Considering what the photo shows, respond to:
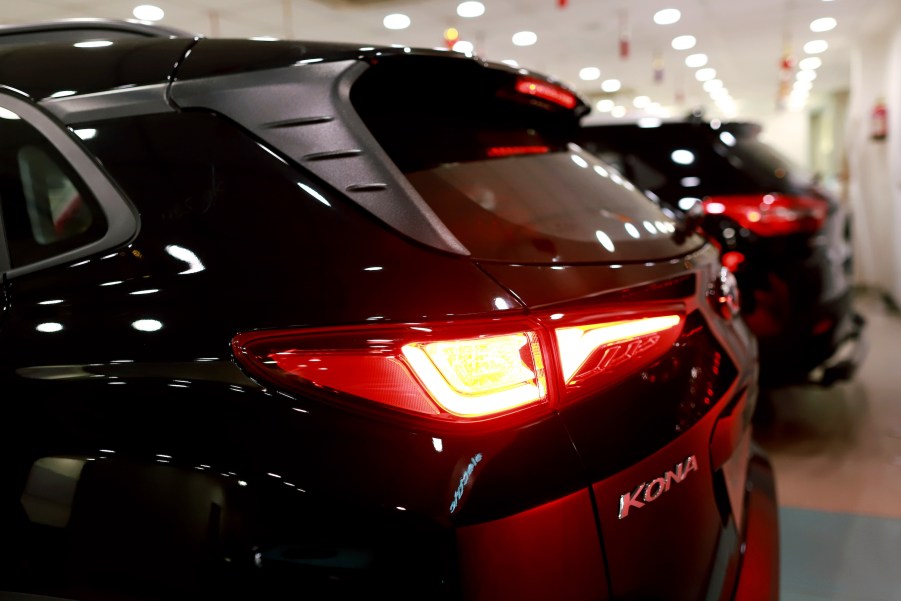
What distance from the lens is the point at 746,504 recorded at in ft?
4.33

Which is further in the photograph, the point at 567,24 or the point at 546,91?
the point at 567,24

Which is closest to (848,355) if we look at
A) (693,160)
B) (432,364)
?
(693,160)

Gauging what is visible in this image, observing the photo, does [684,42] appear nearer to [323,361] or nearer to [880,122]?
[880,122]

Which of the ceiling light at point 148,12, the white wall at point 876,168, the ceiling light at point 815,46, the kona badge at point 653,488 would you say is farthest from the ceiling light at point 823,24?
the kona badge at point 653,488

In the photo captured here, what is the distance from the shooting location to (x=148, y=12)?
716 cm

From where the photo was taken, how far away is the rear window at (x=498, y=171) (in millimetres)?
1024

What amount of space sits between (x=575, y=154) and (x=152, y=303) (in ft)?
3.09

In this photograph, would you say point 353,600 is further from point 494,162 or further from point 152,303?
point 494,162

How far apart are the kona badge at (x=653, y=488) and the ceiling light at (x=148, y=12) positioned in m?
7.28

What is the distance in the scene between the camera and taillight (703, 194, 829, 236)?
2.84 m

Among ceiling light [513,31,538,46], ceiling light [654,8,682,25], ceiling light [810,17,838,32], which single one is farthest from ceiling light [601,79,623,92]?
ceiling light [654,8,682,25]

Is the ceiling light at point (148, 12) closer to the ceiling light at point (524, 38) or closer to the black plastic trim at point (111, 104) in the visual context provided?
the ceiling light at point (524, 38)

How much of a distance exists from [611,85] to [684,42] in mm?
3994

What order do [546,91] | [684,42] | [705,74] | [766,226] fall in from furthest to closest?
1. [705,74]
2. [684,42]
3. [766,226]
4. [546,91]
